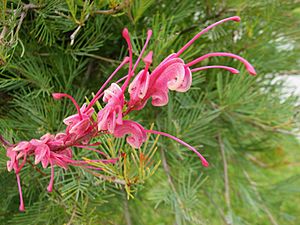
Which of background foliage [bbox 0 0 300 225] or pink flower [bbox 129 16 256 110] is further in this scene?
background foliage [bbox 0 0 300 225]

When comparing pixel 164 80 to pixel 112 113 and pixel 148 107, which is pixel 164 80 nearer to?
pixel 112 113

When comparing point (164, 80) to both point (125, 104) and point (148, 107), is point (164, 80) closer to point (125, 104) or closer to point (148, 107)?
point (125, 104)

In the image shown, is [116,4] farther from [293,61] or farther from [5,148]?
[293,61]

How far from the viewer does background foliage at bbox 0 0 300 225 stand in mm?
378

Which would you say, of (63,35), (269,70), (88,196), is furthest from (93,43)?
(269,70)

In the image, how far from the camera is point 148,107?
1.63ft

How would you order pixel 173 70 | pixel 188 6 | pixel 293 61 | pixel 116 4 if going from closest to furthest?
1. pixel 173 70
2. pixel 116 4
3. pixel 188 6
4. pixel 293 61

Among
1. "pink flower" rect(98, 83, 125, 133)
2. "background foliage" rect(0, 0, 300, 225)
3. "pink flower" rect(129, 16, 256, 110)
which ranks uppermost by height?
"pink flower" rect(129, 16, 256, 110)

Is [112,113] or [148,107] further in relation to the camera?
[148,107]

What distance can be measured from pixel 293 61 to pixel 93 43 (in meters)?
0.30

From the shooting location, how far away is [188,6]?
1.54 feet

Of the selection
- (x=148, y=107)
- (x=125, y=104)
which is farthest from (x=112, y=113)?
(x=148, y=107)

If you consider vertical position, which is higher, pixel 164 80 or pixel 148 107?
pixel 164 80

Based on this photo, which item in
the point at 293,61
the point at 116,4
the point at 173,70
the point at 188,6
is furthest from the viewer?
the point at 293,61
